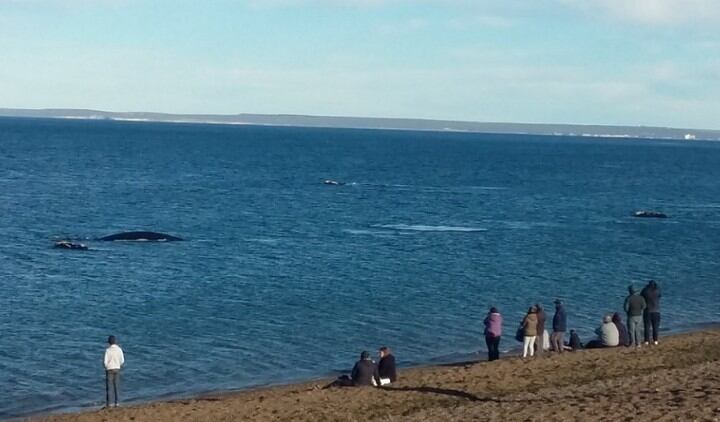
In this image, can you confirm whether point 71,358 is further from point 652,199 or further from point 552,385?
point 652,199

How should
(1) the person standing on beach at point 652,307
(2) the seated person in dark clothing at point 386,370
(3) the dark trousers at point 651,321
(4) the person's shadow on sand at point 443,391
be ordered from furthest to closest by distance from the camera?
(3) the dark trousers at point 651,321 < (1) the person standing on beach at point 652,307 < (2) the seated person in dark clothing at point 386,370 < (4) the person's shadow on sand at point 443,391

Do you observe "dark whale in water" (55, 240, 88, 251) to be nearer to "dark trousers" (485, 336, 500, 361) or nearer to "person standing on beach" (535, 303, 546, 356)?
"dark trousers" (485, 336, 500, 361)

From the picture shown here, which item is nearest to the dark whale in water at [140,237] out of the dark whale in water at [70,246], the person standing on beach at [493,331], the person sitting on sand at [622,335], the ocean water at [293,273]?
the ocean water at [293,273]

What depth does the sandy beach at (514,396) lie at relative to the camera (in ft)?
62.1

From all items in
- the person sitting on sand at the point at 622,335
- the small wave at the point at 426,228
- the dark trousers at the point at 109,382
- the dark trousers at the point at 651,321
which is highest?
the dark trousers at the point at 651,321

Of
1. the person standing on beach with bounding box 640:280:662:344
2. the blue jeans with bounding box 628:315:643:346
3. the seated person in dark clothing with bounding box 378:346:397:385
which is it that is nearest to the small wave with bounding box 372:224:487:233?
the person standing on beach with bounding box 640:280:662:344

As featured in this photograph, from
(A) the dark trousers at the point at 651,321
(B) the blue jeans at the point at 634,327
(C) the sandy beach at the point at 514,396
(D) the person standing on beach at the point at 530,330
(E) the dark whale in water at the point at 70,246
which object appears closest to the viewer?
(C) the sandy beach at the point at 514,396

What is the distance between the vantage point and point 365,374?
24.8m

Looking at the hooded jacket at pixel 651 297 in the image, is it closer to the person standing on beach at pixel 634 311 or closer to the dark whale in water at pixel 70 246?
the person standing on beach at pixel 634 311

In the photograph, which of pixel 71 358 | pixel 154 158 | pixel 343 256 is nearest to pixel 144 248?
pixel 343 256

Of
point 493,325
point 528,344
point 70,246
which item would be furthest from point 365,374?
point 70,246

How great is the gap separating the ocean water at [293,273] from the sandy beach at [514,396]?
4.76 m

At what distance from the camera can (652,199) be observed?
4158 inches

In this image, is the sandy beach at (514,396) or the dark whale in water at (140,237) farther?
the dark whale in water at (140,237)
